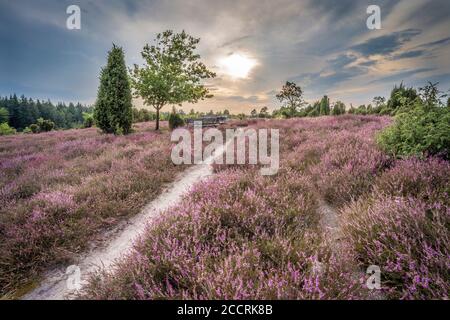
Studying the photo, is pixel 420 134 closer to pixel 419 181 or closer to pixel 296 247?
pixel 419 181

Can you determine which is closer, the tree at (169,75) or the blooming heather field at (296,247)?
the blooming heather field at (296,247)

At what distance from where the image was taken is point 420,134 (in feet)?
13.8

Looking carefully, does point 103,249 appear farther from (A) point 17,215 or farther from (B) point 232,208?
(B) point 232,208

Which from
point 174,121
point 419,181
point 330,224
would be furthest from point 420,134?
point 174,121

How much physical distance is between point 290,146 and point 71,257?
329 inches

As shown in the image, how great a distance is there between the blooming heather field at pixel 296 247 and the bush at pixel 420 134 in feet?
1.82

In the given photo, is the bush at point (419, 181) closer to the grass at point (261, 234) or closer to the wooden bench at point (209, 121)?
the grass at point (261, 234)

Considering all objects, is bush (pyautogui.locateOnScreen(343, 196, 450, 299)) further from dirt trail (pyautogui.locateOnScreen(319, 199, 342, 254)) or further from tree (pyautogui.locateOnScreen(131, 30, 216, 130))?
tree (pyautogui.locateOnScreen(131, 30, 216, 130))

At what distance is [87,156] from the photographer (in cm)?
891

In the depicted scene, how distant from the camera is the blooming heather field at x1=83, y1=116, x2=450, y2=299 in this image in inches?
72.5

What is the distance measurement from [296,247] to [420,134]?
3.97 metres

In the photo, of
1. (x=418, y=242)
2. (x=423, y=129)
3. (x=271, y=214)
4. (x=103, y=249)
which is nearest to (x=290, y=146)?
(x=423, y=129)

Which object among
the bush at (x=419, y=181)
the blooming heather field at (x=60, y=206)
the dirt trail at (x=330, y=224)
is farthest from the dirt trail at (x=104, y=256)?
the bush at (x=419, y=181)

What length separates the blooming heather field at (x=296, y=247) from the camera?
6.04 feet
